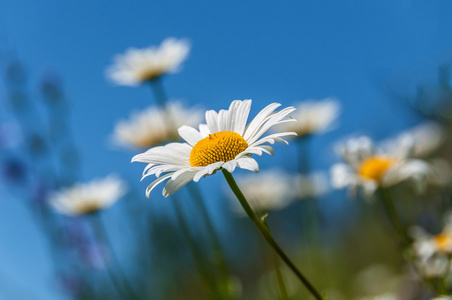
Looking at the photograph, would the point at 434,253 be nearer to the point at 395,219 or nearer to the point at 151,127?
the point at 395,219

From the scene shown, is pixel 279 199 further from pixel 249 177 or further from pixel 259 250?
pixel 259 250

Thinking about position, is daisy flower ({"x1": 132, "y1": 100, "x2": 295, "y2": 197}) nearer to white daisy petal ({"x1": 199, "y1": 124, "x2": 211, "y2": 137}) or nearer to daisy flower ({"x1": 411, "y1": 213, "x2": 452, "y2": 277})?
white daisy petal ({"x1": 199, "y1": 124, "x2": 211, "y2": 137})

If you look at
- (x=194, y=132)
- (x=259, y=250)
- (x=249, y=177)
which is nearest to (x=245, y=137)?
(x=194, y=132)

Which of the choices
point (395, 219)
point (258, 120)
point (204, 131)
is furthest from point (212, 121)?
point (395, 219)

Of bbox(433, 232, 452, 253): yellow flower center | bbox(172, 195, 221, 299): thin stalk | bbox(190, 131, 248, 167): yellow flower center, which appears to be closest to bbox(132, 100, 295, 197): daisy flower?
bbox(190, 131, 248, 167): yellow flower center

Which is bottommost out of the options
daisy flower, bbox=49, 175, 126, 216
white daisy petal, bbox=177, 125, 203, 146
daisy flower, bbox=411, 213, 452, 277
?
daisy flower, bbox=411, 213, 452, 277

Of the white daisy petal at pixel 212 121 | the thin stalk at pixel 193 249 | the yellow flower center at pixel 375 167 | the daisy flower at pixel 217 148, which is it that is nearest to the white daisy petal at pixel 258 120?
the daisy flower at pixel 217 148
